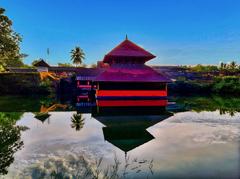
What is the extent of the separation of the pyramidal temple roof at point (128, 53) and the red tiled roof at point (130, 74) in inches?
37.3

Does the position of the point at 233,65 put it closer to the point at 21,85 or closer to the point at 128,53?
the point at 128,53

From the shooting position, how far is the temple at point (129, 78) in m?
25.7

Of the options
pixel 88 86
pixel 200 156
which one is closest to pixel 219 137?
pixel 200 156

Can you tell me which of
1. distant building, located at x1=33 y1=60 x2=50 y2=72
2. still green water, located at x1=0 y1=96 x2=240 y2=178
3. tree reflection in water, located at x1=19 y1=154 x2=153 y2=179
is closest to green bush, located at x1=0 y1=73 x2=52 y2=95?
distant building, located at x1=33 y1=60 x2=50 y2=72

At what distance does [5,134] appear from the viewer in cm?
1012

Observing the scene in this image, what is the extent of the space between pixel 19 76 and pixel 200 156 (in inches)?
Result: 1427

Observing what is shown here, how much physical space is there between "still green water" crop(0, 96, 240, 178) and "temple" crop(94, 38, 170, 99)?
1231 cm

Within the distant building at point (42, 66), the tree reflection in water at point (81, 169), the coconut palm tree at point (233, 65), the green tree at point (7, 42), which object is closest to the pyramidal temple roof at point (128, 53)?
the green tree at point (7, 42)

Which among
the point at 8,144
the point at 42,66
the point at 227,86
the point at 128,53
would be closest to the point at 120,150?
the point at 8,144

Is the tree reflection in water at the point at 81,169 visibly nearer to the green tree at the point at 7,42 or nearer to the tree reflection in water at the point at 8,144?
the tree reflection in water at the point at 8,144

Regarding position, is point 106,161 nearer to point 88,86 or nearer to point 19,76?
point 88,86

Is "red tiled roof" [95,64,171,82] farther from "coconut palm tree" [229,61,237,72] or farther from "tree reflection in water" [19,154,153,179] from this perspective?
"coconut palm tree" [229,61,237,72]

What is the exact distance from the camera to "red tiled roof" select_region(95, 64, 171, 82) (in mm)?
25516

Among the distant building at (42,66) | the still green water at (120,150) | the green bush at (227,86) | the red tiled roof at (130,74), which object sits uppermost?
the distant building at (42,66)
